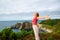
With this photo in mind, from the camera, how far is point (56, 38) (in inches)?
613

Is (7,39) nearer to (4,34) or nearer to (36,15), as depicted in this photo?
(4,34)

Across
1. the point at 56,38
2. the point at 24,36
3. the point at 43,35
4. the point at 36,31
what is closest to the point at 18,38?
the point at 24,36

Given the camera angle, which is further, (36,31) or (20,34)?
(20,34)

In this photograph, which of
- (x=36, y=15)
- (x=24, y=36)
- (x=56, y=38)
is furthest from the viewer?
(x=24, y=36)

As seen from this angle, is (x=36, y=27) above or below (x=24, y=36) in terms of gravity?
above

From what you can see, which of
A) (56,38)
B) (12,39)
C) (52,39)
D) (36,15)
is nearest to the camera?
(36,15)

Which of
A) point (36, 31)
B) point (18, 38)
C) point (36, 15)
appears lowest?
point (18, 38)

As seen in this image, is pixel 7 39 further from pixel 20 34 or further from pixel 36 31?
pixel 36 31

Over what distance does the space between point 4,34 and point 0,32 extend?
63 cm

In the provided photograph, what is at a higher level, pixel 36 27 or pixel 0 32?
pixel 36 27

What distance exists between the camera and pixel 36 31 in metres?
7.18

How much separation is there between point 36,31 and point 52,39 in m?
7.41

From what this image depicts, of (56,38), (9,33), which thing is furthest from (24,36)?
(56,38)

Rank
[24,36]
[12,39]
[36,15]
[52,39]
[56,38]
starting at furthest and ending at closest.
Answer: [24,36], [12,39], [56,38], [52,39], [36,15]
